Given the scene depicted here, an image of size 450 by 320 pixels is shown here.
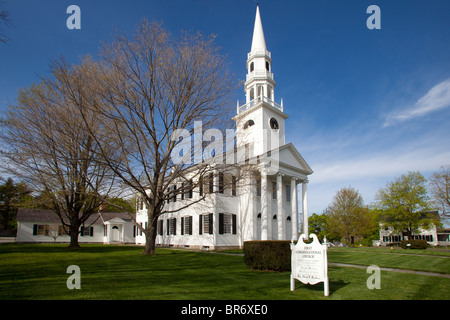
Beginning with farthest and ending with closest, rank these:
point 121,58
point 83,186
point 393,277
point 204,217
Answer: point 204,217, point 83,186, point 121,58, point 393,277

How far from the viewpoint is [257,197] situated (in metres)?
26.6

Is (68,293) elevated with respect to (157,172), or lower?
lower

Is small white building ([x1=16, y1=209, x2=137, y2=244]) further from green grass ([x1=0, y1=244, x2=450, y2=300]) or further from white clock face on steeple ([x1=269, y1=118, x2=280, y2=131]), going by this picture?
green grass ([x1=0, y1=244, x2=450, y2=300])

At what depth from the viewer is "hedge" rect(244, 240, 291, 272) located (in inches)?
416

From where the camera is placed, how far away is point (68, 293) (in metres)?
6.29

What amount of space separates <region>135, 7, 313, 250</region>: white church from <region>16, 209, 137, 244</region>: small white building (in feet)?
38.3

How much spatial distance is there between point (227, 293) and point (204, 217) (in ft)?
61.1

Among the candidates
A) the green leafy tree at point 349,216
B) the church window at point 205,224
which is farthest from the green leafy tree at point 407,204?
the church window at point 205,224

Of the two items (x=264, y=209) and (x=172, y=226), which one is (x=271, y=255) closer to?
(x=264, y=209)

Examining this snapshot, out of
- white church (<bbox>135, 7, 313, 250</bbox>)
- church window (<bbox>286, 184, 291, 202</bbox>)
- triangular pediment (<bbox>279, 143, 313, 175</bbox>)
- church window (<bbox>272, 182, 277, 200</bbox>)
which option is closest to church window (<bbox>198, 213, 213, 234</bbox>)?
white church (<bbox>135, 7, 313, 250</bbox>)

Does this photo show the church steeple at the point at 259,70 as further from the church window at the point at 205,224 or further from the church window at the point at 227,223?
the church window at the point at 205,224

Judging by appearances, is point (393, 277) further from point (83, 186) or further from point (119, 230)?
point (119, 230)

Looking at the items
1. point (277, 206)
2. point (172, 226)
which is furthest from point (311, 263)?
point (172, 226)
